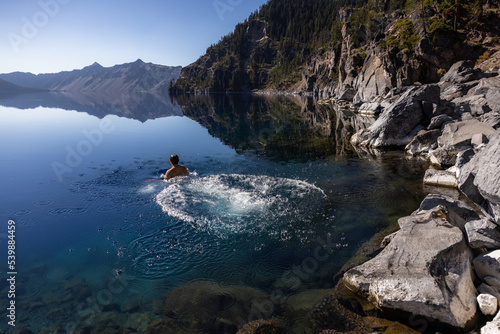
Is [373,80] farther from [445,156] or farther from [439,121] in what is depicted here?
[445,156]

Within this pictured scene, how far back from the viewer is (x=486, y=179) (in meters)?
7.88

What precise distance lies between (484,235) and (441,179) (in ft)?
36.1

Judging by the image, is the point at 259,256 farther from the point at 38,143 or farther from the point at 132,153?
the point at 38,143

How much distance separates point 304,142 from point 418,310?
88.8 ft

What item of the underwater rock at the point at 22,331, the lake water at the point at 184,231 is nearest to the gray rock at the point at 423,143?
the lake water at the point at 184,231

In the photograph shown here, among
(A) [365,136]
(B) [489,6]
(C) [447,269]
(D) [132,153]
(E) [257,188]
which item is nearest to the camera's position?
(C) [447,269]

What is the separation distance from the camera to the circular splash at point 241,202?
13031mm

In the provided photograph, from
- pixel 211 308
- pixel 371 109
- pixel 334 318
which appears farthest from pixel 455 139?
pixel 371 109

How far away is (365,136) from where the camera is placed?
31000mm

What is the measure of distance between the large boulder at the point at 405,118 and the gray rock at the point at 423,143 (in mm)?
1936

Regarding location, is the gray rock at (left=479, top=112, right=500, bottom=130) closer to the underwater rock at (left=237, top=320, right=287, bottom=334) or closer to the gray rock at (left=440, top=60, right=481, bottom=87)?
the underwater rock at (left=237, top=320, right=287, bottom=334)

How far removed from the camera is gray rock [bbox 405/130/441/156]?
81.4 ft

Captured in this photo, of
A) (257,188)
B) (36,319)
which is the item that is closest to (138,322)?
(36,319)

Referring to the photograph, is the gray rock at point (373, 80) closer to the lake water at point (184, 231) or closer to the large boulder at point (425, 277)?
the lake water at point (184, 231)
